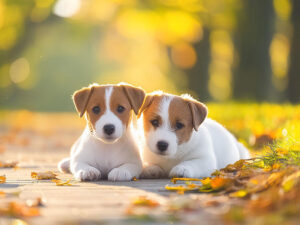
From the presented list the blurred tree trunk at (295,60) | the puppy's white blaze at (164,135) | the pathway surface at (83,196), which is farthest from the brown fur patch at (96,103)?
the blurred tree trunk at (295,60)

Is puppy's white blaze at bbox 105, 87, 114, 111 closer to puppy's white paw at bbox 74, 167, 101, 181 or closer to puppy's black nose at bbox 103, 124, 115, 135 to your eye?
puppy's black nose at bbox 103, 124, 115, 135

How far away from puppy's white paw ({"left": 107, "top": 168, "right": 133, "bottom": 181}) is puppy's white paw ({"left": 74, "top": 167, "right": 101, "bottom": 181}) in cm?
15

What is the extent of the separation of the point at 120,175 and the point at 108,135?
411 millimetres

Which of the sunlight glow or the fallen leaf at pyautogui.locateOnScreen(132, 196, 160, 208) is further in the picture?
the sunlight glow

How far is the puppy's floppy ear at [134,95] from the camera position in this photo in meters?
5.55

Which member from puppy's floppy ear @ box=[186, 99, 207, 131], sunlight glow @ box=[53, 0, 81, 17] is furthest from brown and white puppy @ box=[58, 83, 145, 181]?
sunlight glow @ box=[53, 0, 81, 17]

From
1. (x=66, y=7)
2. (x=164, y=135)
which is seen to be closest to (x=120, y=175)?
(x=164, y=135)

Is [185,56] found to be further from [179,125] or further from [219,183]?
[219,183]

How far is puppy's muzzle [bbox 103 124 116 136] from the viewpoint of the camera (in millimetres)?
5195

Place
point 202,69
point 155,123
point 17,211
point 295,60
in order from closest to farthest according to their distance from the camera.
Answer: point 17,211 → point 155,123 → point 295,60 → point 202,69

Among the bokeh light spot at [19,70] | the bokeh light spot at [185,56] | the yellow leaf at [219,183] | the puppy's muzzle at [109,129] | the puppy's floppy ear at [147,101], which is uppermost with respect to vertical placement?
the bokeh light spot at [19,70]

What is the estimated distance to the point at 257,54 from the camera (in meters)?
19.6

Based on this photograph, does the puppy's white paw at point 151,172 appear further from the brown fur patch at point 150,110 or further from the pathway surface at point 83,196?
the brown fur patch at point 150,110

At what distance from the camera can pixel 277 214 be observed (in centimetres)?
312
